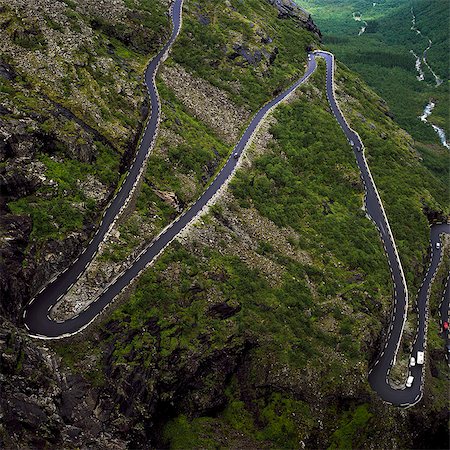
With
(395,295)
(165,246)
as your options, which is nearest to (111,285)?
(165,246)

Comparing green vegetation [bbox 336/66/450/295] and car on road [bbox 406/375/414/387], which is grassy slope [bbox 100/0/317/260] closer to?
green vegetation [bbox 336/66/450/295]

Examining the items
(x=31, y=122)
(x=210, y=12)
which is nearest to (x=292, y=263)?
(x=31, y=122)

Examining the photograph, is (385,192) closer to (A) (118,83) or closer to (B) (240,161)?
(B) (240,161)

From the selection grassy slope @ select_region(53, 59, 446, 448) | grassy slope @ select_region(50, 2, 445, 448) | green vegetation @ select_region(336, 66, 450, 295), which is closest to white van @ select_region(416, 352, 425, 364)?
grassy slope @ select_region(50, 2, 445, 448)

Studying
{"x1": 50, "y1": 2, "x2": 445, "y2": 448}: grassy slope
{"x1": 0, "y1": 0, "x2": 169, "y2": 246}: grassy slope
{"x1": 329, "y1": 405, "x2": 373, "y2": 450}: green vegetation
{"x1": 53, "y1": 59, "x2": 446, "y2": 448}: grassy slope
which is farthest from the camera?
{"x1": 329, "y1": 405, "x2": 373, "y2": 450}: green vegetation

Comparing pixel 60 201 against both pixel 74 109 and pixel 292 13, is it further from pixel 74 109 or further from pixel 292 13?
pixel 292 13

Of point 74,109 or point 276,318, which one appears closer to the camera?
point 276,318
